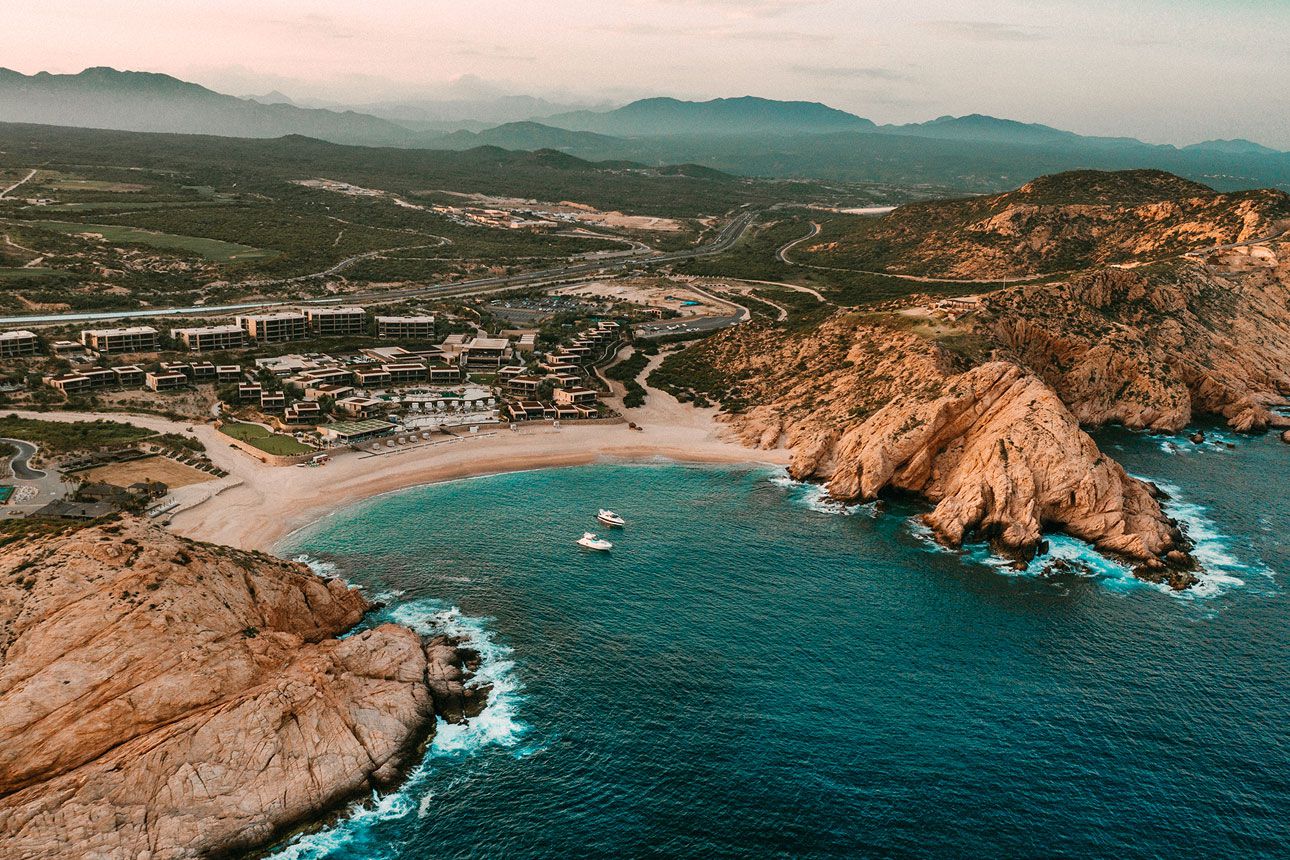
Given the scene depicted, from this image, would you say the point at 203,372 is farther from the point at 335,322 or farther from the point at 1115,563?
the point at 1115,563

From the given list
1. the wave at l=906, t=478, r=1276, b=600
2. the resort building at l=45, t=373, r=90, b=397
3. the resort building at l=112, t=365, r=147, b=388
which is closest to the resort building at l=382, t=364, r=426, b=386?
the resort building at l=112, t=365, r=147, b=388

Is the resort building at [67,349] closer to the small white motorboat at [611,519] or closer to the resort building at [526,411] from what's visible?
the resort building at [526,411]

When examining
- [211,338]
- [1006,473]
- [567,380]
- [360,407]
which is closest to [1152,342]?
[1006,473]

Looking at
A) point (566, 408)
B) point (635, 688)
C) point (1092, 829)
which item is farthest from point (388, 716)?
point (566, 408)

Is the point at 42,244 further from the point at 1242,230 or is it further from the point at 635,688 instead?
the point at 1242,230

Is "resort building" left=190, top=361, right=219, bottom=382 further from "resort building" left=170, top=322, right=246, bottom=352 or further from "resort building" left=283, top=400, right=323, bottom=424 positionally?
"resort building" left=283, top=400, right=323, bottom=424

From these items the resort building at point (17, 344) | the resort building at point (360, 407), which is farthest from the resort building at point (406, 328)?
the resort building at point (17, 344)
